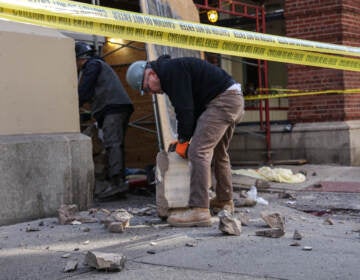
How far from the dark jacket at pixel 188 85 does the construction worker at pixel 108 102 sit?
8.31 ft

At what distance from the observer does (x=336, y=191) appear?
8281 millimetres

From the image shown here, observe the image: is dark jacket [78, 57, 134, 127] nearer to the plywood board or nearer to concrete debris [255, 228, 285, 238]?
the plywood board

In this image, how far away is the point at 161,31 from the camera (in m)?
5.50

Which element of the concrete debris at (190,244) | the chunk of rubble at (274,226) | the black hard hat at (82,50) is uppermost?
the black hard hat at (82,50)

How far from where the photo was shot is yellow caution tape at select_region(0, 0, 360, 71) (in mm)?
4605

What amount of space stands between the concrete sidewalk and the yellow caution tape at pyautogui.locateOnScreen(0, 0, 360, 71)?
1.63m

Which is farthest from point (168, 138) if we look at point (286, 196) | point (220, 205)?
point (220, 205)

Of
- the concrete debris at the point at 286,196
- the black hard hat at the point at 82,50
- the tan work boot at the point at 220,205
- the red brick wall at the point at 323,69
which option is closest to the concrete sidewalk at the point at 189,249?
the tan work boot at the point at 220,205

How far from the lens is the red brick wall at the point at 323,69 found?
10602 mm

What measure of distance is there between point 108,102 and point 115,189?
112cm

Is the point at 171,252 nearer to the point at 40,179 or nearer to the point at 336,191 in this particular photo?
the point at 40,179

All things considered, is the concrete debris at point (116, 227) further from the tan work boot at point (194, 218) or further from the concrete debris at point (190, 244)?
the concrete debris at point (190, 244)

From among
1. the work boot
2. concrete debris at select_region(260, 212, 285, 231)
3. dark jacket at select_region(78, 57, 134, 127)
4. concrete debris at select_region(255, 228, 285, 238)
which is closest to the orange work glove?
concrete debris at select_region(260, 212, 285, 231)

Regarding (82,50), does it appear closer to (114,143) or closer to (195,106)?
(114,143)
